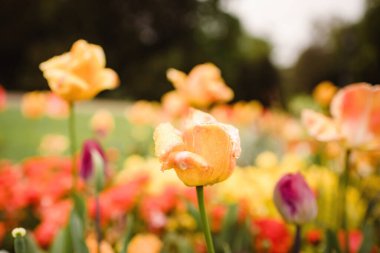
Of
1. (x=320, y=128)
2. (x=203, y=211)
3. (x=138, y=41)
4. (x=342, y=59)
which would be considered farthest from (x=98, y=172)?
(x=138, y=41)

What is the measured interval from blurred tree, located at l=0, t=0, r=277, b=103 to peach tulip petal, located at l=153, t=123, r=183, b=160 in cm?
1219

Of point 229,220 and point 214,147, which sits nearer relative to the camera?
point 214,147

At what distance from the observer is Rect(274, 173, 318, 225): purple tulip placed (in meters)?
0.73

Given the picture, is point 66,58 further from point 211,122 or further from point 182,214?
point 182,214

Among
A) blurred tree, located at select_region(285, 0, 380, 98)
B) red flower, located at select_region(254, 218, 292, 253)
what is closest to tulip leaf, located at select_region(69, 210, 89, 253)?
red flower, located at select_region(254, 218, 292, 253)

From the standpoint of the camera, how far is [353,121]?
85 cm

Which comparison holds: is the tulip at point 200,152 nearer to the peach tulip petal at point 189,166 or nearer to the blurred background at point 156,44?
the peach tulip petal at point 189,166

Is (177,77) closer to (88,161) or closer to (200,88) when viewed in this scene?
(200,88)

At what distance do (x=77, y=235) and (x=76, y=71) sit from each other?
35 cm

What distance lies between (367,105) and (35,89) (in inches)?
491

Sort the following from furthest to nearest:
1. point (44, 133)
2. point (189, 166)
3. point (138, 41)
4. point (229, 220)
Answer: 1. point (138, 41)
2. point (44, 133)
3. point (229, 220)
4. point (189, 166)

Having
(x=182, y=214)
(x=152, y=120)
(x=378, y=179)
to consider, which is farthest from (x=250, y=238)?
(x=152, y=120)

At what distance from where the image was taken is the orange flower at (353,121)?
2.74ft

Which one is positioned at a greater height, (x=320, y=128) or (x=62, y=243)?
(x=320, y=128)
